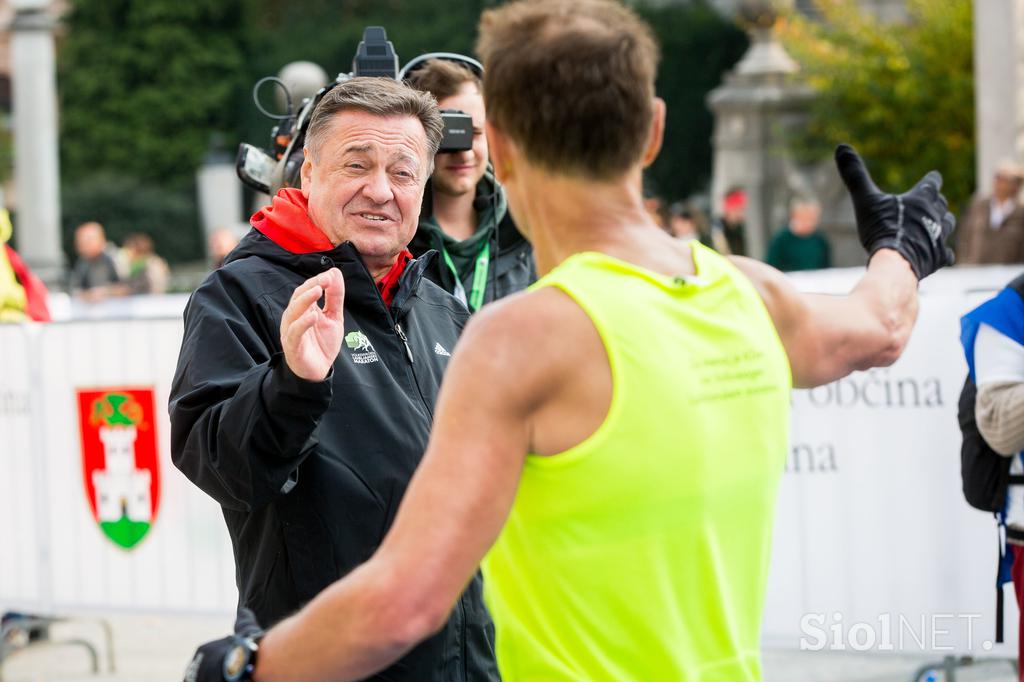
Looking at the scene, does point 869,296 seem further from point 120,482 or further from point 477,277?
point 120,482

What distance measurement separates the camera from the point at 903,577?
574cm

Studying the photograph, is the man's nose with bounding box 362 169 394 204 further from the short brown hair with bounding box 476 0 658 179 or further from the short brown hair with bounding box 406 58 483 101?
the short brown hair with bounding box 406 58 483 101

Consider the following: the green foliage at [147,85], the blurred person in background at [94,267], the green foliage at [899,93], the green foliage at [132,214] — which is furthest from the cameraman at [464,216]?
the green foliage at [147,85]

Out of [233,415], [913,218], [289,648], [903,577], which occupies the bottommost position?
[903,577]

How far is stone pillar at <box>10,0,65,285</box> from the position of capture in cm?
2048

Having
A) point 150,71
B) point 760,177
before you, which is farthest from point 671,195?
point 150,71

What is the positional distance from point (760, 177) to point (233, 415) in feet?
62.7

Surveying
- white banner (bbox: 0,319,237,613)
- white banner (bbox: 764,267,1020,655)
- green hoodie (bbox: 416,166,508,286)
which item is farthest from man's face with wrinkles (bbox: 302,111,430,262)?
white banner (bbox: 0,319,237,613)

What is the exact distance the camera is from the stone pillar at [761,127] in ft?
69.8

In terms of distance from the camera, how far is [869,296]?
7.71ft

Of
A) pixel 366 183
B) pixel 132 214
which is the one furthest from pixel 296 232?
pixel 132 214

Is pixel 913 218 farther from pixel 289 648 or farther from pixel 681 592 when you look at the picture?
pixel 289 648

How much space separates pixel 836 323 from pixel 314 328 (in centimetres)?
91

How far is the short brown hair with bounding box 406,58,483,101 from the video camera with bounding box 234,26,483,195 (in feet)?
0.70
